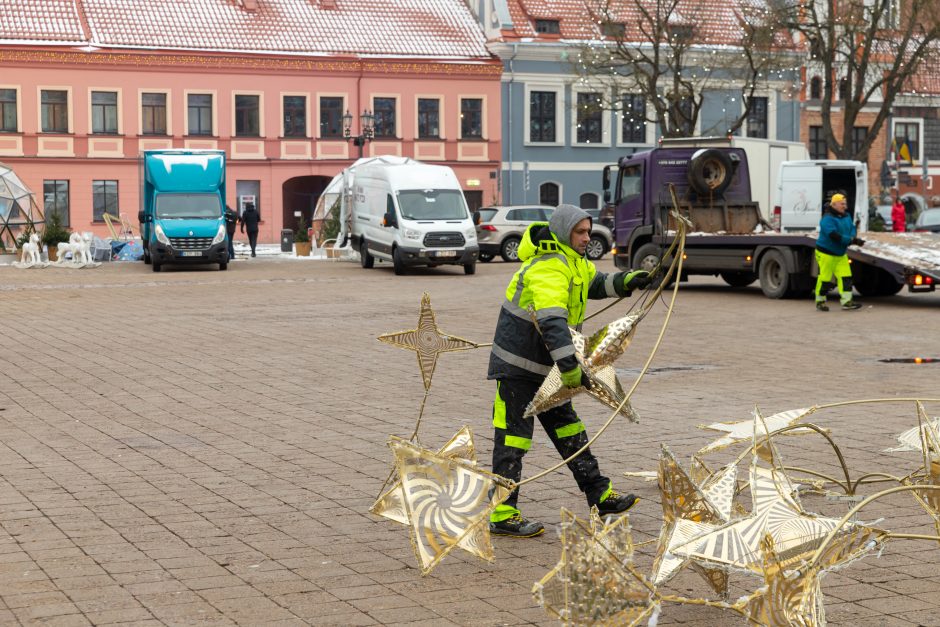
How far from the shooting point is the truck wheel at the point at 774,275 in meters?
22.9

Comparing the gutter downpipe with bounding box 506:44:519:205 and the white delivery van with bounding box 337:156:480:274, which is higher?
the gutter downpipe with bounding box 506:44:519:205

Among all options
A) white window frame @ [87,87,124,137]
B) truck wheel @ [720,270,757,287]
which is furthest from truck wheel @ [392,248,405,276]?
white window frame @ [87,87,124,137]

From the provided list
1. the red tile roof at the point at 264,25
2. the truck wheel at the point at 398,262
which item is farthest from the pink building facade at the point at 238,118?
the truck wheel at the point at 398,262

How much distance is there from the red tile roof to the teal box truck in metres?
17.4

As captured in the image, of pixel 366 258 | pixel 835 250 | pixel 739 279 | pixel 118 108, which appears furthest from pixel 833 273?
pixel 118 108

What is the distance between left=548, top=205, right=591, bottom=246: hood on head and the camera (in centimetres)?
700

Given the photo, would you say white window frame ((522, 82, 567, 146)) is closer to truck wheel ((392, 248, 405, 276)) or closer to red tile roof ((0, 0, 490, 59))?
red tile roof ((0, 0, 490, 59))

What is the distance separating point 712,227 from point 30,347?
14.3 m

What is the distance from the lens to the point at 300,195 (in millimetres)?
55938

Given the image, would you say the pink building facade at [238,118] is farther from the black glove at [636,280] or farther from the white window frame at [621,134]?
the black glove at [636,280]

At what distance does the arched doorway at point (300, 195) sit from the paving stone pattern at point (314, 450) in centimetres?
3502

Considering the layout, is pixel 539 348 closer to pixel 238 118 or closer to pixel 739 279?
pixel 739 279

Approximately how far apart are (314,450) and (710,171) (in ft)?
61.1

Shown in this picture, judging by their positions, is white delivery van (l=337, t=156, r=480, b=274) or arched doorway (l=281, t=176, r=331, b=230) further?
arched doorway (l=281, t=176, r=331, b=230)
